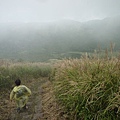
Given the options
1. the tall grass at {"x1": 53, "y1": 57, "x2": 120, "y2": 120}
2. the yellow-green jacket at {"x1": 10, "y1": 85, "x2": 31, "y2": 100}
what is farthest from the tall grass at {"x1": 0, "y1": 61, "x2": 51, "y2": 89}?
the tall grass at {"x1": 53, "y1": 57, "x2": 120, "y2": 120}

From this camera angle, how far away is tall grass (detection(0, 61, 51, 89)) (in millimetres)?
10847

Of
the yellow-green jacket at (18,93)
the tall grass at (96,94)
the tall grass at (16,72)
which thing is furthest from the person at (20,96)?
the tall grass at (16,72)

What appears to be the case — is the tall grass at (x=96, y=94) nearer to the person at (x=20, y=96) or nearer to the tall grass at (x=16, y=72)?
the person at (x=20, y=96)

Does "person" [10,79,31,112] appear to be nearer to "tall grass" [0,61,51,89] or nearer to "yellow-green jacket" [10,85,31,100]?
"yellow-green jacket" [10,85,31,100]

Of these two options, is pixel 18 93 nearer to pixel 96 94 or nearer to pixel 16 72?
A: pixel 96 94

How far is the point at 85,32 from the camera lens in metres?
150

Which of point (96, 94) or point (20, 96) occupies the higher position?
point (96, 94)

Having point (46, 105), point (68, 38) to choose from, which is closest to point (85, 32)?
point (68, 38)

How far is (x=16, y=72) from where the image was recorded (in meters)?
13.0

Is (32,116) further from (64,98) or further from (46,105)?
(64,98)

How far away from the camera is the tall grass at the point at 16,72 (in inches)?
427

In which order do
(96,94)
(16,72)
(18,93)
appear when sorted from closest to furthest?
(96,94)
(18,93)
(16,72)

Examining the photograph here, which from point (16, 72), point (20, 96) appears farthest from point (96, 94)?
point (16, 72)

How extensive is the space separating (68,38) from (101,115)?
13407 centimetres
